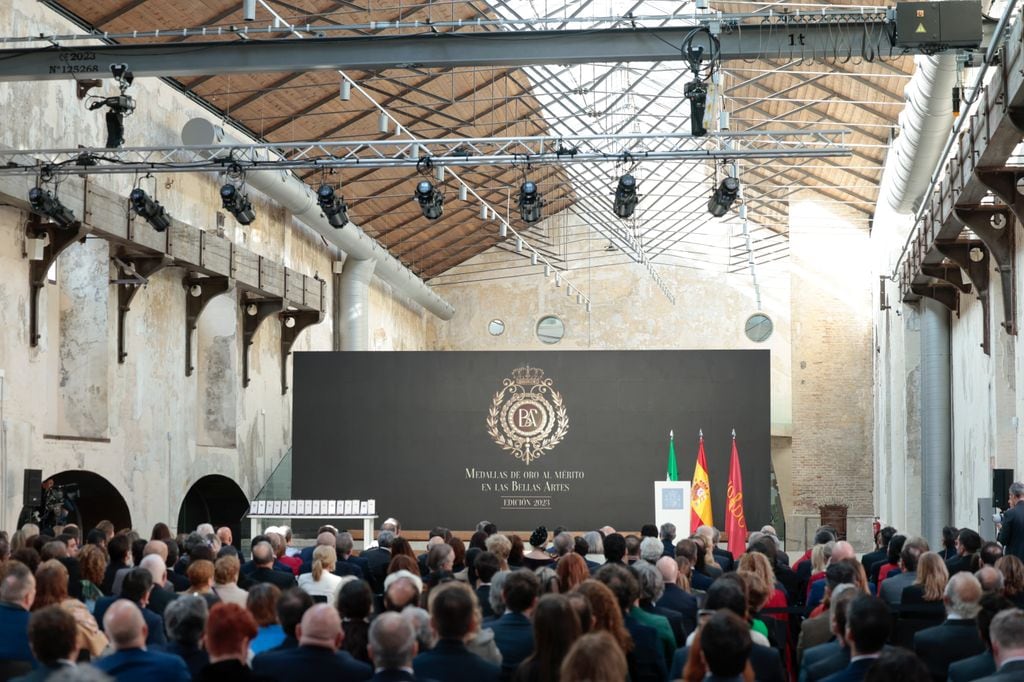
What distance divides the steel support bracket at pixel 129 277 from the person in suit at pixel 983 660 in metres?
15.1

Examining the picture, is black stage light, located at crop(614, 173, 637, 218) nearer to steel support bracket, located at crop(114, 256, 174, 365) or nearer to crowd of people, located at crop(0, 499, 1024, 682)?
steel support bracket, located at crop(114, 256, 174, 365)

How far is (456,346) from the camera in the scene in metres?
38.9

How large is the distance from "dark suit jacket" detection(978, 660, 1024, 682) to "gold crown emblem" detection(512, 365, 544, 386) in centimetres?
1926

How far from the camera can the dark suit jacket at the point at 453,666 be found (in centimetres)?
483

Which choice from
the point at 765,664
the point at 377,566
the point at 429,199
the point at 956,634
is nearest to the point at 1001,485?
the point at 429,199

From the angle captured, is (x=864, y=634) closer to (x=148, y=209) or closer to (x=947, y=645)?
(x=947, y=645)

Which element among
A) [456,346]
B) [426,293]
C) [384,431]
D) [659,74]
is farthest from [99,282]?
[456,346]

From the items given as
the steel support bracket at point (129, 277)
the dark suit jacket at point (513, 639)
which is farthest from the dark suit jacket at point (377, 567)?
the steel support bracket at point (129, 277)

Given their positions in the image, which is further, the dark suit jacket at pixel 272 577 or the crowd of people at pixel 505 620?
the dark suit jacket at pixel 272 577

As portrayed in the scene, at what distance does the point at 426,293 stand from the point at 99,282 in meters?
17.4

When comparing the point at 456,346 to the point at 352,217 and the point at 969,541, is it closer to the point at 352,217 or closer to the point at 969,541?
the point at 352,217

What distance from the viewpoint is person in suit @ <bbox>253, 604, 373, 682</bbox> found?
4.84 meters

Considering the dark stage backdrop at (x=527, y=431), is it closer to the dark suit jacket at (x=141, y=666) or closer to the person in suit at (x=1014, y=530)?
the person in suit at (x=1014, y=530)

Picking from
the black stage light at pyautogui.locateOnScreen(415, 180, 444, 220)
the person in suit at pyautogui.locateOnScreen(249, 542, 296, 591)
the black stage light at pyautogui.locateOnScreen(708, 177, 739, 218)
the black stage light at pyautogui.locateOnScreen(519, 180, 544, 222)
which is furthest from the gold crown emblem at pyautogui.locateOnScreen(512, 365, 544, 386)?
the person in suit at pyautogui.locateOnScreen(249, 542, 296, 591)
